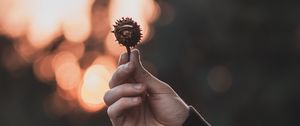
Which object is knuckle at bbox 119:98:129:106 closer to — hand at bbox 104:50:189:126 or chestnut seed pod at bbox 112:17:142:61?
hand at bbox 104:50:189:126

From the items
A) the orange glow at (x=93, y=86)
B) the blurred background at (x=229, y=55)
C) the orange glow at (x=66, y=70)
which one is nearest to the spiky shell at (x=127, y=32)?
the blurred background at (x=229, y=55)

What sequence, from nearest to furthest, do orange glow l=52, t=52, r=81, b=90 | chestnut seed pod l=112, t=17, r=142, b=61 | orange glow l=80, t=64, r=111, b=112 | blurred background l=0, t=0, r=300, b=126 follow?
chestnut seed pod l=112, t=17, r=142, b=61, blurred background l=0, t=0, r=300, b=126, orange glow l=80, t=64, r=111, b=112, orange glow l=52, t=52, r=81, b=90

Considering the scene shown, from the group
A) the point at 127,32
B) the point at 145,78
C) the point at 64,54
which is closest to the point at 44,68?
the point at 64,54

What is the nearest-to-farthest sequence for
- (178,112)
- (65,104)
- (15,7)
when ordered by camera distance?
(178,112)
(15,7)
(65,104)

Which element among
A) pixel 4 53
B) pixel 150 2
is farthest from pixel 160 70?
pixel 4 53

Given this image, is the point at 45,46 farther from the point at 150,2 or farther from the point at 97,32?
the point at 150,2

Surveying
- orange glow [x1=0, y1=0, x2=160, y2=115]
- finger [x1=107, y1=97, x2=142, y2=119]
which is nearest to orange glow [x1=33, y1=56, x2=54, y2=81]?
orange glow [x1=0, y1=0, x2=160, y2=115]

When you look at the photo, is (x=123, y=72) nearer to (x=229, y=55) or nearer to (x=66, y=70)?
(x=229, y=55)
